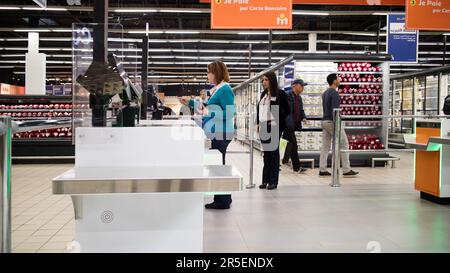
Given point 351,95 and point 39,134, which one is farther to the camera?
point 351,95

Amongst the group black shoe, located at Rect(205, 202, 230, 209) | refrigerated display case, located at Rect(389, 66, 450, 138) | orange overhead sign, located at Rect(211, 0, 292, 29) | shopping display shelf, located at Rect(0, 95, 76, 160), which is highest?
orange overhead sign, located at Rect(211, 0, 292, 29)

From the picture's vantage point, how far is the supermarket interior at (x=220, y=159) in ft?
6.48

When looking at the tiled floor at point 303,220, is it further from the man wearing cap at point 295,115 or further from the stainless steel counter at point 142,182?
the stainless steel counter at point 142,182

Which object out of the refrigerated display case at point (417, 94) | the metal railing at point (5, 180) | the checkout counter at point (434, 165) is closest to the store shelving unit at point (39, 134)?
the checkout counter at point (434, 165)

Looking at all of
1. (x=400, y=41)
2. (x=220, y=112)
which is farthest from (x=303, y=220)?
(x=400, y=41)

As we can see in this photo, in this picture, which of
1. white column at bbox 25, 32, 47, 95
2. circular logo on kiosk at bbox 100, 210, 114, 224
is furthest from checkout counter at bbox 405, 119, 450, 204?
white column at bbox 25, 32, 47, 95

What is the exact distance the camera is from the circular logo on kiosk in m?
2.07

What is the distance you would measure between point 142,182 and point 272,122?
4314 millimetres

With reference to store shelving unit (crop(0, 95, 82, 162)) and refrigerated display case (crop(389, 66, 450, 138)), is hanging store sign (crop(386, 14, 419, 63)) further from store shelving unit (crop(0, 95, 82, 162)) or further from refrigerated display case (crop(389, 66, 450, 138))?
store shelving unit (crop(0, 95, 82, 162))

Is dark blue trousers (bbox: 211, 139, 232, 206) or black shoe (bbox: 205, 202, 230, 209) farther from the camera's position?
black shoe (bbox: 205, 202, 230, 209)

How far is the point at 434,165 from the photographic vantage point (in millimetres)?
5113

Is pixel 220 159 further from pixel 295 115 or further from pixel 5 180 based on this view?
pixel 295 115

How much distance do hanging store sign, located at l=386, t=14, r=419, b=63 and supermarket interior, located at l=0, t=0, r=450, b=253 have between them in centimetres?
4

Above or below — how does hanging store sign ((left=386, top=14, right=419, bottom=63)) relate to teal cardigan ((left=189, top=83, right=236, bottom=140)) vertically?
above
